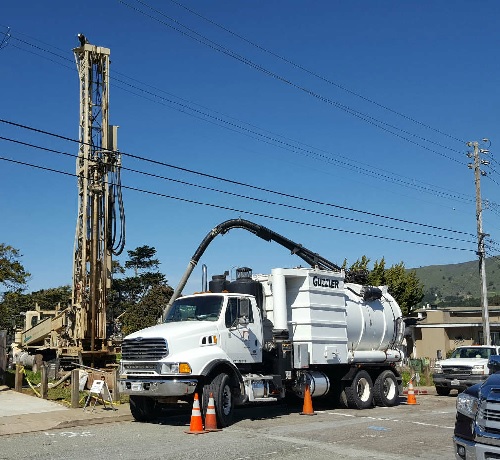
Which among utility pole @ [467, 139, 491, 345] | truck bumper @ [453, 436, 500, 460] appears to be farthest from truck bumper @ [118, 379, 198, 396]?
utility pole @ [467, 139, 491, 345]

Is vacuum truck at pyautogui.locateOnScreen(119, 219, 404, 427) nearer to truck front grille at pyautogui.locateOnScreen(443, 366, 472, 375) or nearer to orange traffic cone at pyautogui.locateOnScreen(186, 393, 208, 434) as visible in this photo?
orange traffic cone at pyautogui.locateOnScreen(186, 393, 208, 434)

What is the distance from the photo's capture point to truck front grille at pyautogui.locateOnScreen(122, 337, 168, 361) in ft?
43.2

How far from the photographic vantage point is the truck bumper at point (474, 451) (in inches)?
256

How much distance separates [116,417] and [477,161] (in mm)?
27447

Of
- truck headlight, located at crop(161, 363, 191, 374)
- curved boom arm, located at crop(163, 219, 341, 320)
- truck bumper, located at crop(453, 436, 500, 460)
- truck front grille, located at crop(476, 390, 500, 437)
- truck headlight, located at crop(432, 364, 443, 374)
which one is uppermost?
curved boom arm, located at crop(163, 219, 341, 320)

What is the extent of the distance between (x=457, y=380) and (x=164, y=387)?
12754 mm

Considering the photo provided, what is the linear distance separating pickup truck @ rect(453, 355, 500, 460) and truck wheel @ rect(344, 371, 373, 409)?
9958mm

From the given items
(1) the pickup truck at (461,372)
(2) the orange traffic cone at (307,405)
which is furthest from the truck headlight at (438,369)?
(2) the orange traffic cone at (307,405)

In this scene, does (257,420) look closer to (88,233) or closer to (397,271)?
(88,233)

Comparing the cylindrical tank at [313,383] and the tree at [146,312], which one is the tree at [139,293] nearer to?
the tree at [146,312]

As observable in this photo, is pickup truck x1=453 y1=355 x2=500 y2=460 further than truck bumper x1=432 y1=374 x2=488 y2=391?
No

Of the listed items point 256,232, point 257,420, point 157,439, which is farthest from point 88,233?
point 157,439

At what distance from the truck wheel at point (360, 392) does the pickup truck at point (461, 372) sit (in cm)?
576

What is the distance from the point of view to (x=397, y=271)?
4894cm
